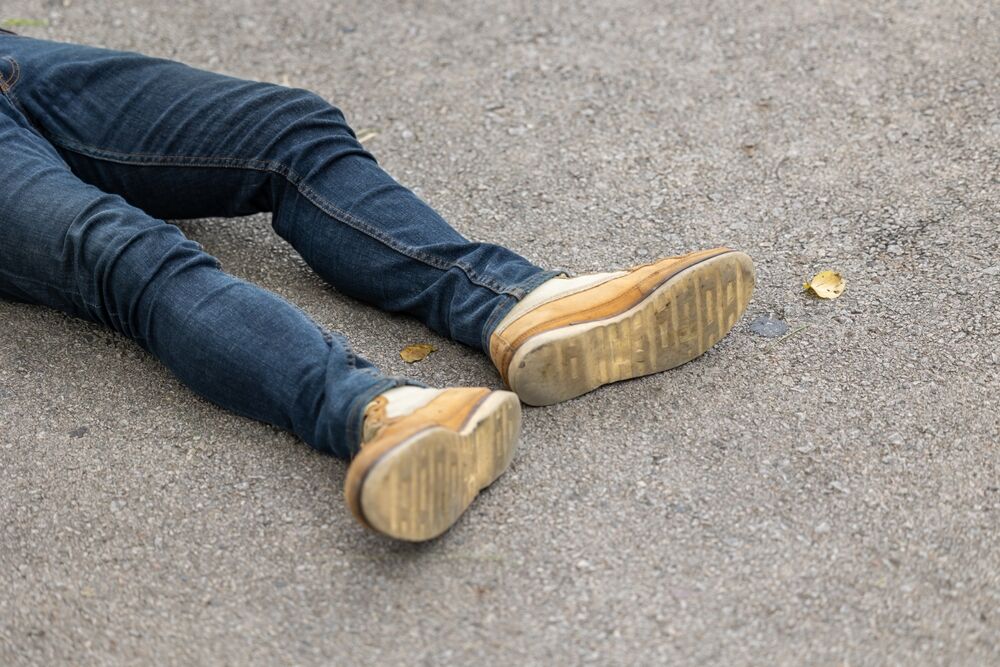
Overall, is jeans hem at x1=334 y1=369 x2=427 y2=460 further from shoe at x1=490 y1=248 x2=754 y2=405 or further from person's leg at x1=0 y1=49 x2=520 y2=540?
shoe at x1=490 y1=248 x2=754 y2=405

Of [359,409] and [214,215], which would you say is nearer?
[359,409]

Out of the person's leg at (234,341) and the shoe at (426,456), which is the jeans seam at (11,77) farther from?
the shoe at (426,456)

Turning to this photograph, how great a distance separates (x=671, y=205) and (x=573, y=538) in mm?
1108

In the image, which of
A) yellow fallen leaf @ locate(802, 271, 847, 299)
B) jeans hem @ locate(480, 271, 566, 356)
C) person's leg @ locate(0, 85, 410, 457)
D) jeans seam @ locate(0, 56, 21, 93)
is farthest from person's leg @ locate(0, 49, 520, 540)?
yellow fallen leaf @ locate(802, 271, 847, 299)

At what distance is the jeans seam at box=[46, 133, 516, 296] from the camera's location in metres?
2.18

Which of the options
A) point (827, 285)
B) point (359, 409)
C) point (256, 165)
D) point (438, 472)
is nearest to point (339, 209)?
Answer: point (256, 165)

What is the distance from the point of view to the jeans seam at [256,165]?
7.16ft

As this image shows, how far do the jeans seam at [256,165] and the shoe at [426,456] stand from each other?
0.41m

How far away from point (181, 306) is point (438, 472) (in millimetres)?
565

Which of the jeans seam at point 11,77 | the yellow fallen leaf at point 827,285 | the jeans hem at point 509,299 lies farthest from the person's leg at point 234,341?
the yellow fallen leaf at point 827,285

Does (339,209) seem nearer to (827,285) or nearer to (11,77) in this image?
(11,77)

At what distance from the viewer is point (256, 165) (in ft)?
7.41

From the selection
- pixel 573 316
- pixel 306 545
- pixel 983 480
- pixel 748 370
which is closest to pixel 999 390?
pixel 983 480

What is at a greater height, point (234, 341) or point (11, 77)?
point (11, 77)
